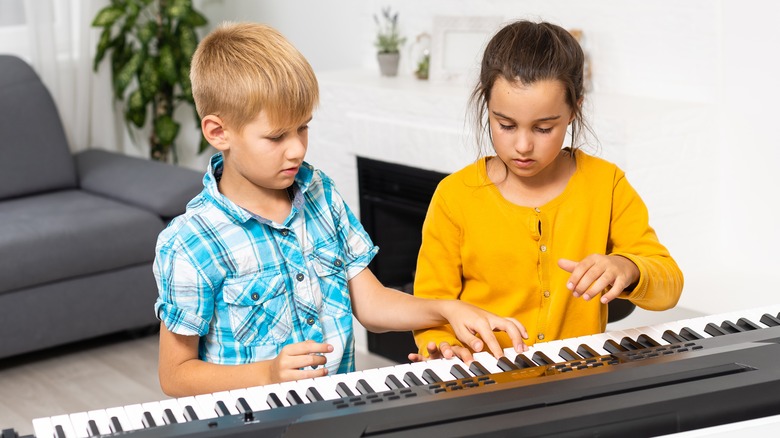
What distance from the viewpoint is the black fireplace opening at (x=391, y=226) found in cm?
352

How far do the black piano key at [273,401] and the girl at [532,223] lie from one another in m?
0.41

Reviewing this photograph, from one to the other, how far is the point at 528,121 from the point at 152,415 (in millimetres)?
737

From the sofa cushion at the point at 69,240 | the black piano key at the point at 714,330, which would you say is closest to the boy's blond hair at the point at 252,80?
the black piano key at the point at 714,330

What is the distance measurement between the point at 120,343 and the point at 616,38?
2.06m

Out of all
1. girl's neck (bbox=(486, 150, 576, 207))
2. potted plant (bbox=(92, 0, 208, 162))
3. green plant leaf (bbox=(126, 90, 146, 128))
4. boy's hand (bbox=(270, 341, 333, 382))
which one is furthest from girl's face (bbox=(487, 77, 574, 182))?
green plant leaf (bbox=(126, 90, 146, 128))

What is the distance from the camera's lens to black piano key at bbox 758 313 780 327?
5.06 feet

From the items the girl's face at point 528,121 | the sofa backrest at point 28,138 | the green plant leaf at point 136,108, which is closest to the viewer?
the girl's face at point 528,121

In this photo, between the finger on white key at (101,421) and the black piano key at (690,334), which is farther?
the black piano key at (690,334)

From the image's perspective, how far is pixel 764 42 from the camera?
2781 mm

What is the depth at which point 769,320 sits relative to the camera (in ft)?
5.09

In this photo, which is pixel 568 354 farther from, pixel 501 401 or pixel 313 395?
pixel 313 395

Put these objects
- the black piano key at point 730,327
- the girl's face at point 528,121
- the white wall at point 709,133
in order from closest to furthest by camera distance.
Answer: the black piano key at point 730,327, the girl's face at point 528,121, the white wall at point 709,133

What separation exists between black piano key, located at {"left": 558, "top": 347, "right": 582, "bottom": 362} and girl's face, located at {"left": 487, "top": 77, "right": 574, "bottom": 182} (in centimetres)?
33

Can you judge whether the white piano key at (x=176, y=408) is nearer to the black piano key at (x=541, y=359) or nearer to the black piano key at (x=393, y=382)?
the black piano key at (x=393, y=382)
